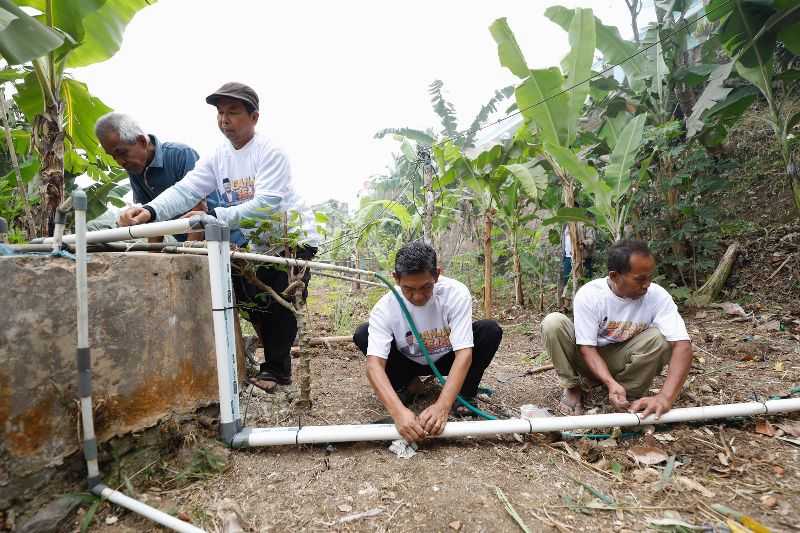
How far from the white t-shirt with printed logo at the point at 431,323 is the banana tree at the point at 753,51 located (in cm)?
318

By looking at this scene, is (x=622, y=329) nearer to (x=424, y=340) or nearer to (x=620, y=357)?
(x=620, y=357)

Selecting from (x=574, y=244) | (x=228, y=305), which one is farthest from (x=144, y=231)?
(x=574, y=244)

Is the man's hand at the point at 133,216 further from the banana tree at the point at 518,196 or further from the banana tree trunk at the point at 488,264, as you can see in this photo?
the banana tree trunk at the point at 488,264

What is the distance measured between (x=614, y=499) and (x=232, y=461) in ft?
4.72

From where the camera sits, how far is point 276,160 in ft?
7.43

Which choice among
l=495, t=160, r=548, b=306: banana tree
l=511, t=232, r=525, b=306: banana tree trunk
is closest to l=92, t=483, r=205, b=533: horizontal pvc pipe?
l=495, t=160, r=548, b=306: banana tree

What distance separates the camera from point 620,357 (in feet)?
7.54

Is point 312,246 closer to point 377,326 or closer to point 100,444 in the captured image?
point 377,326

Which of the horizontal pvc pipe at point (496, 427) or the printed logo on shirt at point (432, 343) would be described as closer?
the horizontal pvc pipe at point (496, 427)

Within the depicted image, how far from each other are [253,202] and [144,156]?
35.7 inches

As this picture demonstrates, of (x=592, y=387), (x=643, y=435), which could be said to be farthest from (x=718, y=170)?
(x=643, y=435)

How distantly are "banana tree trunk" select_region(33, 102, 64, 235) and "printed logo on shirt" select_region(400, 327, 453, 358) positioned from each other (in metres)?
1.90

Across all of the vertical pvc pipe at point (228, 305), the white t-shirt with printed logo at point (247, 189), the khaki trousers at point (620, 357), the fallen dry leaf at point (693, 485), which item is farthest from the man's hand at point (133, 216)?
the fallen dry leaf at point (693, 485)

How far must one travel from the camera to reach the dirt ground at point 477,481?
1.42 metres
